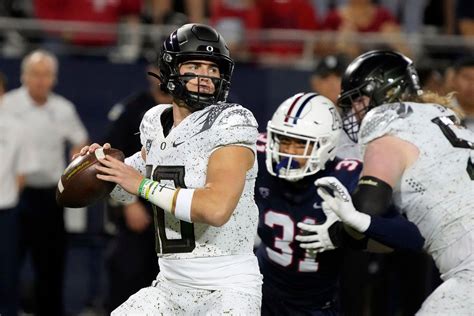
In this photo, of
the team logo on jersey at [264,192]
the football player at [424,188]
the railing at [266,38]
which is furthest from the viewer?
the railing at [266,38]

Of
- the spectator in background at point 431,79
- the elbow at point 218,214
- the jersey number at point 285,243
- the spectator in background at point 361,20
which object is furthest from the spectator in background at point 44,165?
the elbow at point 218,214

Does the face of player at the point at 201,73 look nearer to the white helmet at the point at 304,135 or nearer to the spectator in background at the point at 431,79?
the white helmet at the point at 304,135

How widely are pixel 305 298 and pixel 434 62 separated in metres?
3.85

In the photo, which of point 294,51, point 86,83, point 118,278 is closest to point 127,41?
point 86,83

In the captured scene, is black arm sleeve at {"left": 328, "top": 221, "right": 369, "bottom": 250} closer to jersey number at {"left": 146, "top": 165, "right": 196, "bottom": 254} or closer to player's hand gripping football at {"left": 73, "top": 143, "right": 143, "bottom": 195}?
jersey number at {"left": 146, "top": 165, "right": 196, "bottom": 254}

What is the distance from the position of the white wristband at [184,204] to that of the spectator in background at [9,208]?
3.22 meters

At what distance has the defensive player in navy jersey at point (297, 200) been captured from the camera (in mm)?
5098

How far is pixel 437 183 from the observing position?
15.5ft

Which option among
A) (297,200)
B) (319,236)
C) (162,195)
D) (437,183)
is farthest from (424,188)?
(162,195)

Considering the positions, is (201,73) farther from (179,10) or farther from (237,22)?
(179,10)

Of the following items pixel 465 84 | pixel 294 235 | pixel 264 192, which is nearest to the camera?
pixel 294 235

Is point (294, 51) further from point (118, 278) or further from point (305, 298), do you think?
point (305, 298)

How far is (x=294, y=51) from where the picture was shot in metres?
8.56

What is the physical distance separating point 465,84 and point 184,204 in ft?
12.3
